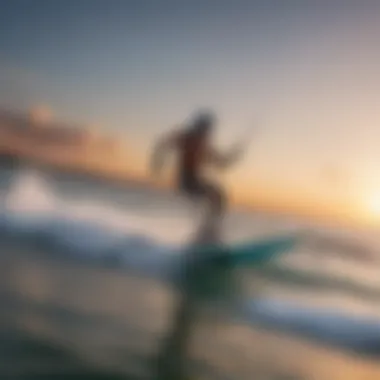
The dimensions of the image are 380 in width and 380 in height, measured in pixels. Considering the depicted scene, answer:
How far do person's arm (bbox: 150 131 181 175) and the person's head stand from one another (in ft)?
0.12

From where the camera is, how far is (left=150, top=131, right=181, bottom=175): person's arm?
4.61 ft

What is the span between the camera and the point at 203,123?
1412 mm

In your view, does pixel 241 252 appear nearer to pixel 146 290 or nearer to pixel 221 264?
pixel 221 264

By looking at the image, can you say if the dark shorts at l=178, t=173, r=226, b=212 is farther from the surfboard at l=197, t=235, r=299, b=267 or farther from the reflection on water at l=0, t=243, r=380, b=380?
the reflection on water at l=0, t=243, r=380, b=380

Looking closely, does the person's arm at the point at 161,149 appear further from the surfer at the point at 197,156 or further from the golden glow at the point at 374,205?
the golden glow at the point at 374,205

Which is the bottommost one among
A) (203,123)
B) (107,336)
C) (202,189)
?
(107,336)

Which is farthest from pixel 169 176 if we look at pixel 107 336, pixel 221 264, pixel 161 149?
pixel 107 336

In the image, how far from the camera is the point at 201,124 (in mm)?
1412

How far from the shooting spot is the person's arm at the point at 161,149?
1.41m

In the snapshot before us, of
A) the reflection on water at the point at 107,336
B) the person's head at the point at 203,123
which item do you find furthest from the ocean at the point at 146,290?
the person's head at the point at 203,123

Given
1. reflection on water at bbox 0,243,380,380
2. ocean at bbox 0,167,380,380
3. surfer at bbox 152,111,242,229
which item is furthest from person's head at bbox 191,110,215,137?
reflection on water at bbox 0,243,380,380

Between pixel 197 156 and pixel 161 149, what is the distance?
0.07m

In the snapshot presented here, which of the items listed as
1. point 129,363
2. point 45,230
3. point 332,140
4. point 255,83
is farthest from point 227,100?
point 129,363

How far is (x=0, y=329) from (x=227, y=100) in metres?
0.62
